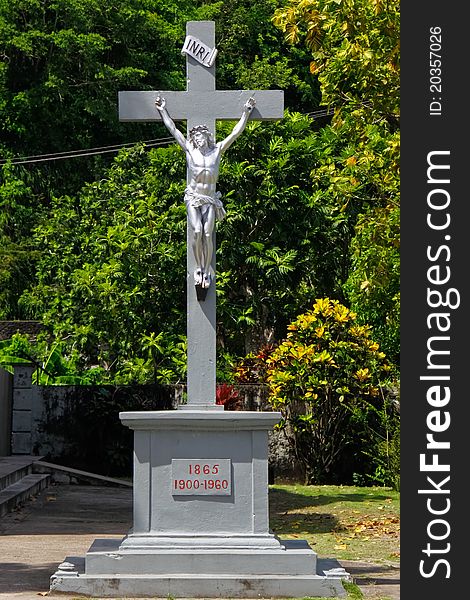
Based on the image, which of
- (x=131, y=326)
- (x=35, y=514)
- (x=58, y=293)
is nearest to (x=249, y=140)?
(x=131, y=326)

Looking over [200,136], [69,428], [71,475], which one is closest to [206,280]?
[200,136]

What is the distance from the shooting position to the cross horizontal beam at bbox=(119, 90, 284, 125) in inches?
391

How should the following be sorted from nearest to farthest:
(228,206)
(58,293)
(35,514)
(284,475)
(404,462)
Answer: (404,462) → (35,514) → (284,475) → (228,206) → (58,293)

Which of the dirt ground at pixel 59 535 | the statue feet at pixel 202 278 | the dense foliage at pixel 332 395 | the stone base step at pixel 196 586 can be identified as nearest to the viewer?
the stone base step at pixel 196 586

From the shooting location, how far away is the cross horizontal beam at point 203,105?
9.92 meters

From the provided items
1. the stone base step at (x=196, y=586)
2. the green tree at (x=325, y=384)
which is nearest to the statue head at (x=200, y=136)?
the stone base step at (x=196, y=586)

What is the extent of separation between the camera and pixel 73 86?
32656 millimetres

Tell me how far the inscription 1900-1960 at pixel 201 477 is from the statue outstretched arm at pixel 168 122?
253 centimetres

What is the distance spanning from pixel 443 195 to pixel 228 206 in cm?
1379

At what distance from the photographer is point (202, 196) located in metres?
9.64

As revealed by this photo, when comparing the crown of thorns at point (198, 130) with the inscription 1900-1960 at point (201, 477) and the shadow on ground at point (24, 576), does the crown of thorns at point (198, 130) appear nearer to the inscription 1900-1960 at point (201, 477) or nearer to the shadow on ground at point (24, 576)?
the inscription 1900-1960 at point (201, 477)

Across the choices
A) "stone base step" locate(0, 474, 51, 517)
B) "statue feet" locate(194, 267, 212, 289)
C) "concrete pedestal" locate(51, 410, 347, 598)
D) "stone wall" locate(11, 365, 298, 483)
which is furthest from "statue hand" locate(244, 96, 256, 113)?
"stone wall" locate(11, 365, 298, 483)

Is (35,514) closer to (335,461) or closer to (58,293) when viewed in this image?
(335,461)

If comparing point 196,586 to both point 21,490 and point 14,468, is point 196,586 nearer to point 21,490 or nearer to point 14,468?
point 21,490
